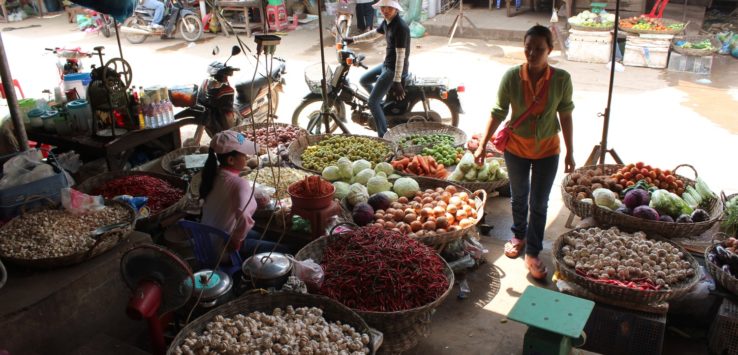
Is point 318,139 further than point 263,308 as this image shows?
Yes

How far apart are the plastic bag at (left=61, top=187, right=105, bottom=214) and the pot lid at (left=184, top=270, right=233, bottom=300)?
124 cm

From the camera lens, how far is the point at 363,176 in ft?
16.1

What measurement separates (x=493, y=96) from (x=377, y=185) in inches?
179

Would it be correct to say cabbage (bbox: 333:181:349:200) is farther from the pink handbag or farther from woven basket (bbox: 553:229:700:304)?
woven basket (bbox: 553:229:700:304)

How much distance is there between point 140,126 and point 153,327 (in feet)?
9.31

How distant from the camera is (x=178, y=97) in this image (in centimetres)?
599

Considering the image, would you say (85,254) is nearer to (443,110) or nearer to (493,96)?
(443,110)

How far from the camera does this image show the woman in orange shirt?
375 cm

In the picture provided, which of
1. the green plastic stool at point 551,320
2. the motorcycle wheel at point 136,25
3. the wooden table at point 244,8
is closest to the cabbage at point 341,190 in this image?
the green plastic stool at point 551,320

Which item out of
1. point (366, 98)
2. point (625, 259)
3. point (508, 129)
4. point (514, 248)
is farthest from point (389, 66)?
point (625, 259)

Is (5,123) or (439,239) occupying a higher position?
(5,123)

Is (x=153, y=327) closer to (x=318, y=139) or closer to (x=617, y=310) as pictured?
(x=617, y=310)

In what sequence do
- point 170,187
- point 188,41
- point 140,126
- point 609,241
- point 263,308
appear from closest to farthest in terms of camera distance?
point 263,308
point 609,241
point 170,187
point 140,126
point 188,41

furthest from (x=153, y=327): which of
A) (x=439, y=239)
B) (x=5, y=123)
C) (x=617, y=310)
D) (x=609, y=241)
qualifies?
(x=5, y=123)
